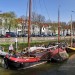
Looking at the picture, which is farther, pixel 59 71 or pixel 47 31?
pixel 47 31

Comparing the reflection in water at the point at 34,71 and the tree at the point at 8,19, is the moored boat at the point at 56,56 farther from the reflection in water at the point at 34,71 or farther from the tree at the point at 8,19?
the tree at the point at 8,19

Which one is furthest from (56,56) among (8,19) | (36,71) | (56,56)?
(8,19)

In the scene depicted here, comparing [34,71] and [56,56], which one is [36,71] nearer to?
[34,71]

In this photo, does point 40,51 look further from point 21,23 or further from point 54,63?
point 21,23

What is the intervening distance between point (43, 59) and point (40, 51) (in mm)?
3438

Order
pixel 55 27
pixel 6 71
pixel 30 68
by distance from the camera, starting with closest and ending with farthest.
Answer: pixel 6 71
pixel 30 68
pixel 55 27

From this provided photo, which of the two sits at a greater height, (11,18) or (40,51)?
(11,18)

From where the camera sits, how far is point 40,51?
163 ft

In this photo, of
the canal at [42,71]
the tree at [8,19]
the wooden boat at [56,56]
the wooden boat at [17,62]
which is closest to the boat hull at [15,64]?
the wooden boat at [17,62]

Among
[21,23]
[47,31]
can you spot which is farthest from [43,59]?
[47,31]

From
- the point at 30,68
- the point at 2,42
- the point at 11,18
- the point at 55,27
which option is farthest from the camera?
the point at 55,27

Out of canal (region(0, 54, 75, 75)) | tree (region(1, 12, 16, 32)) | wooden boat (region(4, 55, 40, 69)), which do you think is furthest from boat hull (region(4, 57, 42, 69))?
tree (region(1, 12, 16, 32))

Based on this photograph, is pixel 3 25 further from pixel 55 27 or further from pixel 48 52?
pixel 48 52

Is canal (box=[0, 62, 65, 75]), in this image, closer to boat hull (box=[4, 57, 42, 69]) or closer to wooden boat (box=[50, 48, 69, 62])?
boat hull (box=[4, 57, 42, 69])
